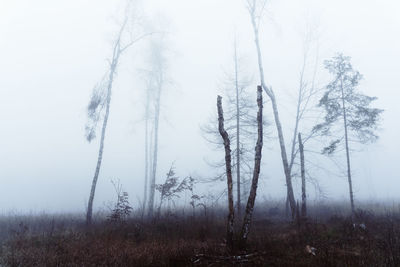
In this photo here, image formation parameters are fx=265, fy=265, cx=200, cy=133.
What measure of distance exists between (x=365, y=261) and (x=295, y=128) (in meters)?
14.2

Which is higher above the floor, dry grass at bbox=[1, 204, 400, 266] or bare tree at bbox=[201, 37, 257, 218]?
bare tree at bbox=[201, 37, 257, 218]

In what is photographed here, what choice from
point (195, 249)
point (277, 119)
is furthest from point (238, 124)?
point (195, 249)

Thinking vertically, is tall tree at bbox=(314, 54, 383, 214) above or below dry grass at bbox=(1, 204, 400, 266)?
above

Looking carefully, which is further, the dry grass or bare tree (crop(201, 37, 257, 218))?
bare tree (crop(201, 37, 257, 218))

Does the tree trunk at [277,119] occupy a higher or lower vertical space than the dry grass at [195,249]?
higher

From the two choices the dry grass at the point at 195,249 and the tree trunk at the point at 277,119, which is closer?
the dry grass at the point at 195,249

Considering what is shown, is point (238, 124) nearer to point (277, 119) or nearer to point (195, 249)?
point (277, 119)

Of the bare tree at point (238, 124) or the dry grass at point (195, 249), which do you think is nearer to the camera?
the dry grass at point (195, 249)

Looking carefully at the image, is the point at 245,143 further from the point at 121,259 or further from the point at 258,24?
the point at 121,259

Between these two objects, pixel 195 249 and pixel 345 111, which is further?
pixel 345 111

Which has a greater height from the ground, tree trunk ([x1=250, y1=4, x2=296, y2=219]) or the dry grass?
tree trunk ([x1=250, y1=4, x2=296, y2=219])

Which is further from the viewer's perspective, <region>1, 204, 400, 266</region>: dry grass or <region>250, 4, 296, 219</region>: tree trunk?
<region>250, 4, 296, 219</region>: tree trunk

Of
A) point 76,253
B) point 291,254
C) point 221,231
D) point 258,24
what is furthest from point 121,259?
point 258,24

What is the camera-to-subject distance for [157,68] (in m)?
20.7
